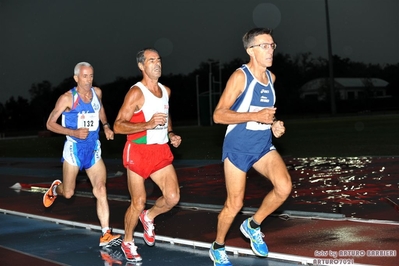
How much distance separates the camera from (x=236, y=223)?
354 inches

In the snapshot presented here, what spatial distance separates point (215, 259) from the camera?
651 centimetres

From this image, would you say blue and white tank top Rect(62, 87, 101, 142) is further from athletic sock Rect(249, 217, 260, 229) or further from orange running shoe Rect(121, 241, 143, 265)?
athletic sock Rect(249, 217, 260, 229)

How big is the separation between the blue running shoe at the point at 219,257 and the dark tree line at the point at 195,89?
48039 millimetres

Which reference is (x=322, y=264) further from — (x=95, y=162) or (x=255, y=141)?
(x=95, y=162)

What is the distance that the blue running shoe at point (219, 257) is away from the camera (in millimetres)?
6459

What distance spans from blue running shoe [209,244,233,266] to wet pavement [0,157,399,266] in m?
0.27

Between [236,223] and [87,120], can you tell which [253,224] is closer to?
[236,223]

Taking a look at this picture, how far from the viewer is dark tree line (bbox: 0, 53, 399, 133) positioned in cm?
7556

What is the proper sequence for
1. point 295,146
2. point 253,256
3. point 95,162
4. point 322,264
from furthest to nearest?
point 295,146
point 95,162
point 253,256
point 322,264

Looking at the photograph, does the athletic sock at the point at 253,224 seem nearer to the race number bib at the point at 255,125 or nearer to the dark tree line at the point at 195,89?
the race number bib at the point at 255,125

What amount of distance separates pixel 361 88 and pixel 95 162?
99540 mm

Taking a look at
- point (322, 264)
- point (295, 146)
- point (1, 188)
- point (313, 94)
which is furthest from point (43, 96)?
point (322, 264)

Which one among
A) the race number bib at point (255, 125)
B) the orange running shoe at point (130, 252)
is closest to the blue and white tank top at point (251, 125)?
the race number bib at point (255, 125)

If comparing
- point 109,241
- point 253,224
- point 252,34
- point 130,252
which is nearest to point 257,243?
point 253,224
